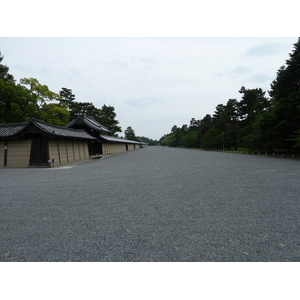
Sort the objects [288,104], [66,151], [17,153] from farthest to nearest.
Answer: [288,104]
[66,151]
[17,153]

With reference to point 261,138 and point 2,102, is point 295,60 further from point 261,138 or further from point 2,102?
point 2,102


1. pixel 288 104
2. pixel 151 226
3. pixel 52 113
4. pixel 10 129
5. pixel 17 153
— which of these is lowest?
pixel 151 226

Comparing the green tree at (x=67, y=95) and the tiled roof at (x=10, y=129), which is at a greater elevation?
the green tree at (x=67, y=95)

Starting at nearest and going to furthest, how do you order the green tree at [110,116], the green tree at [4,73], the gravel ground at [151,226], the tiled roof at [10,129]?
the gravel ground at [151,226]
the tiled roof at [10,129]
the green tree at [4,73]
the green tree at [110,116]

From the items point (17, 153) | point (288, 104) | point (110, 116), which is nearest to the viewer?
point (17, 153)

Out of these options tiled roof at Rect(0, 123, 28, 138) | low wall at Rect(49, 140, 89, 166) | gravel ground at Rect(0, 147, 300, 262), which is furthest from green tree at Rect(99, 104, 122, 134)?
gravel ground at Rect(0, 147, 300, 262)

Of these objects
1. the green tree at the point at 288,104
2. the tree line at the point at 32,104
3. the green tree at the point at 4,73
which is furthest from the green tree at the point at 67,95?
the green tree at the point at 288,104

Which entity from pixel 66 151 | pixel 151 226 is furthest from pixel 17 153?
pixel 151 226

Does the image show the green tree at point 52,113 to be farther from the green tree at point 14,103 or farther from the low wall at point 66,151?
the low wall at point 66,151

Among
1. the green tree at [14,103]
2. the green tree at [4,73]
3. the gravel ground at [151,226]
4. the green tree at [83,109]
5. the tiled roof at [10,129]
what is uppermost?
the green tree at [4,73]

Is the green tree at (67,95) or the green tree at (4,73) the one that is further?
the green tree at (67,95)

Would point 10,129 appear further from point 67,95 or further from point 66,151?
point 67,95

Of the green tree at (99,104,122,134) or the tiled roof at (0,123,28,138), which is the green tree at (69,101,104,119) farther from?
the tiled roof at (0,123,28,138)

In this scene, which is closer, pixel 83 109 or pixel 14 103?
pixel 14 103
